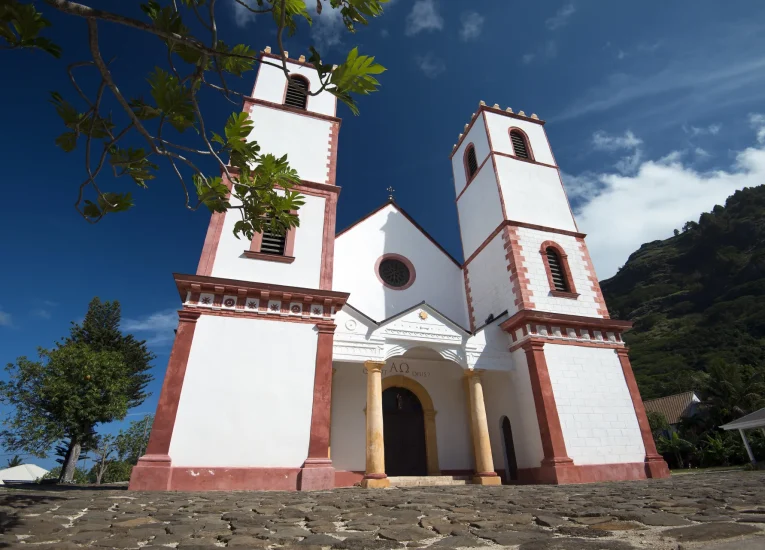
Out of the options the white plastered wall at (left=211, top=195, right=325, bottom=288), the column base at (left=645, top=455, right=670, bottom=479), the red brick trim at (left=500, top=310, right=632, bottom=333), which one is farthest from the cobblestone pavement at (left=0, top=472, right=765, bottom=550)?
the red brick trim at (left=500, top=310, right=632, bottom=333)

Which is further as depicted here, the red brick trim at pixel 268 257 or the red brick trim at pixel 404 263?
the red brick trim at pixel 404 263

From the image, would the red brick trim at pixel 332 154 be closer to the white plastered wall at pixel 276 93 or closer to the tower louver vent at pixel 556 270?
→ the white plastered wall at pixel 276 93

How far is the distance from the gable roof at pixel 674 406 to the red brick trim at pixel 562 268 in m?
29.6

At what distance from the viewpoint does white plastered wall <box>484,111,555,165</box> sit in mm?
16000

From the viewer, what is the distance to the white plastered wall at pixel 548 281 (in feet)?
40.5

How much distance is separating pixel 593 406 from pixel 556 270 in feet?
14.6

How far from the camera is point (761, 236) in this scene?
75.0 m

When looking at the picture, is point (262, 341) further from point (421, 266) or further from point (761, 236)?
point (761, 236)

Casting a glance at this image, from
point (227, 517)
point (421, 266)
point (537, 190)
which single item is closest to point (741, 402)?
point (537, 190)

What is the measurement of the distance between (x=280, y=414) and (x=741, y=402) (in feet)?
105

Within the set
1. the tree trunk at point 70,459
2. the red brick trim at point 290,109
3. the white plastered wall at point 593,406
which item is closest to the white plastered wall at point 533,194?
the white plastered wall at point 593,406

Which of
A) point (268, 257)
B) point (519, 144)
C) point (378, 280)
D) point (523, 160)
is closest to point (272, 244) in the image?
point (268, 257)

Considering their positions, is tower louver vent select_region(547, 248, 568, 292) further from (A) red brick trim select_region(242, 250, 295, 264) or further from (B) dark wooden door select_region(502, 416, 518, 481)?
(A) red brick trim select_region(242, 250, 295, 264)

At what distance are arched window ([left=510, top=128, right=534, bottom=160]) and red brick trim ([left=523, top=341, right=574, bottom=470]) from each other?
341 inches
